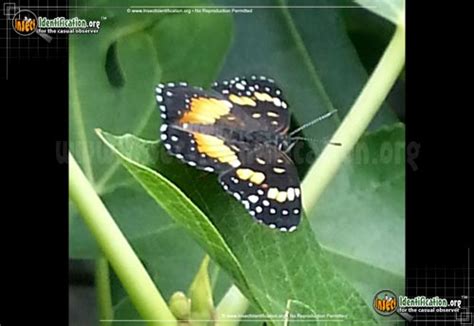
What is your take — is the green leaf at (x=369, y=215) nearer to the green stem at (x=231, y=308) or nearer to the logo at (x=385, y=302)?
the logo at (x=385, y=302)

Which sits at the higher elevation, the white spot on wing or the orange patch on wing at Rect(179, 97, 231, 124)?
the orange patch on wing at Rect(179, 97, 231, 124)

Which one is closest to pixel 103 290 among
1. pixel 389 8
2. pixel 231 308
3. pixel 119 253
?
pixel 119 253

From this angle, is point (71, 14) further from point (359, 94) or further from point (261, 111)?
point (359, 94)

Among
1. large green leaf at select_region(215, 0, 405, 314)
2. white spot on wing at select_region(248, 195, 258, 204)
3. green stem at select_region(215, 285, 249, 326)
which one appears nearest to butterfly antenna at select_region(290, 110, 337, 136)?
large green leaf at select_region(215, 0, 405, 314)

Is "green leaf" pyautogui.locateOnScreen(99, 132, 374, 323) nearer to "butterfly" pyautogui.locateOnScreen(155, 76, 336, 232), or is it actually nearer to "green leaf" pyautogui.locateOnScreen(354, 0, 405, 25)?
"butterfly" pyautogui.locateOnScreen(155, 76, 336, 232)

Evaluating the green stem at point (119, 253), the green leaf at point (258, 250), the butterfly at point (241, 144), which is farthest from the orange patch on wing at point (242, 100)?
the green stem at point (119, 253)
